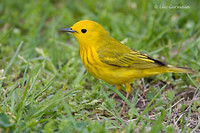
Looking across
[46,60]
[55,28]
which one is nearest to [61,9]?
[55,28]

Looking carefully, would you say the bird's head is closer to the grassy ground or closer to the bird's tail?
the grassy ground

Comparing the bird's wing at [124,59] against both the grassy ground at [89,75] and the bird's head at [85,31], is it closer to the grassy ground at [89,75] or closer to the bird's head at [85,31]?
the bird's head at [85,31]

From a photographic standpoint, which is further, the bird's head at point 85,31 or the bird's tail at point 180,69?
the bird's head at point 85,31

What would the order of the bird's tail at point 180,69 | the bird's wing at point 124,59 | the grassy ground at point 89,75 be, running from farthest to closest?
1. the bird's wing at point 124,59
2. the bird's tail at point 180,69
3. the grassy ground at point 89,75

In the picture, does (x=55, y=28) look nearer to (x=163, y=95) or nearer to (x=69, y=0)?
(x=69, y=0)

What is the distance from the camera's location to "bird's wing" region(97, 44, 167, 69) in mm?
3938

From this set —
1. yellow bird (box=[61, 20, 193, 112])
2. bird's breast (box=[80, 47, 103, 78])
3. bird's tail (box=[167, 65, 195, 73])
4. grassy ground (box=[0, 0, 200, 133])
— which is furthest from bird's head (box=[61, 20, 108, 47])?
bird's tail (box=[167, 65, 195, 73])

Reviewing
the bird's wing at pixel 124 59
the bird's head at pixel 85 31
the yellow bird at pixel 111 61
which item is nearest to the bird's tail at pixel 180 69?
the yellow bird at pixel 111 61

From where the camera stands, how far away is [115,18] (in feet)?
19.5

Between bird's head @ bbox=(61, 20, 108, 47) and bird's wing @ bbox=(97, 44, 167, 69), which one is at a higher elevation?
bird's head @ bbox=(61, 20, 108, 47)

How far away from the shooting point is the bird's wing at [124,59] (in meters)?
3.94

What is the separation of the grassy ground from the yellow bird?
0.71 feet

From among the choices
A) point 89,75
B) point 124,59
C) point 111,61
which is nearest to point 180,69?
point 124,59

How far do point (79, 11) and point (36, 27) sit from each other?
1.15m
